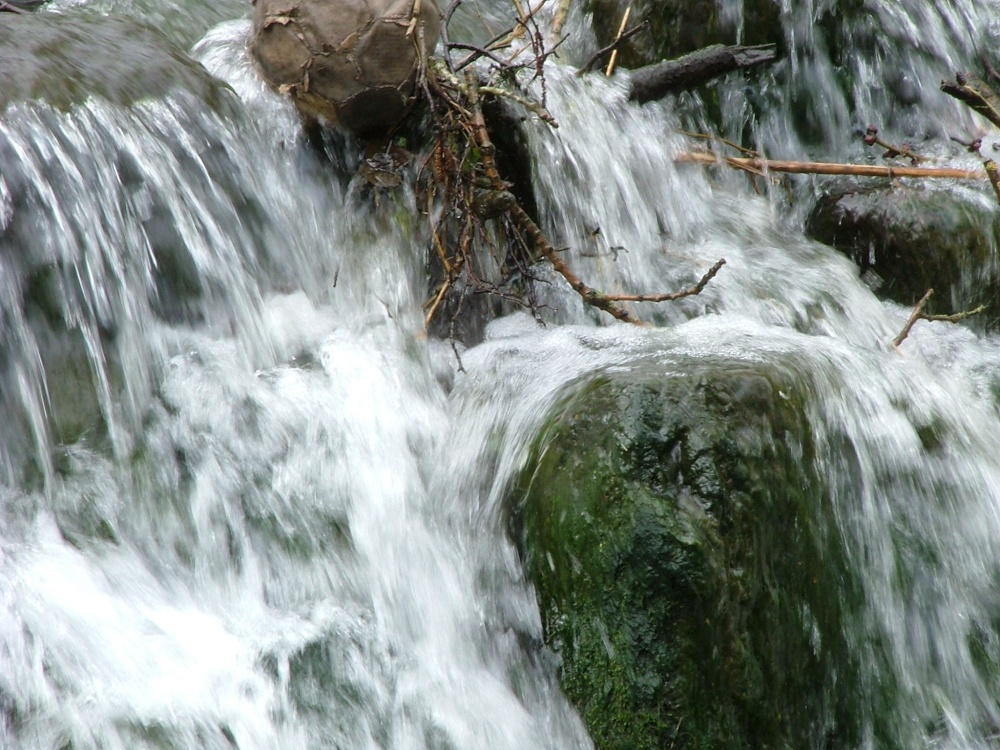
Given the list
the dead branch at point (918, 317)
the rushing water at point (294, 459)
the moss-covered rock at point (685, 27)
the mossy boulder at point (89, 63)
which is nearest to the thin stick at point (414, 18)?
the rushing water at point (294, 459)

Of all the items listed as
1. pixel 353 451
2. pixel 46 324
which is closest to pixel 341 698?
pixel 353 451

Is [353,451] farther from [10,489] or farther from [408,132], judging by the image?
[408,132]

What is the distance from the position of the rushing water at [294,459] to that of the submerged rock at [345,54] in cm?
15

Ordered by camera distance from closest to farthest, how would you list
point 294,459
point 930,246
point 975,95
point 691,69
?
1. point 294,459
2. point 975,95
3. point 930,246
4. point 691,69

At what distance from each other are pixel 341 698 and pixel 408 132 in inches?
78.2

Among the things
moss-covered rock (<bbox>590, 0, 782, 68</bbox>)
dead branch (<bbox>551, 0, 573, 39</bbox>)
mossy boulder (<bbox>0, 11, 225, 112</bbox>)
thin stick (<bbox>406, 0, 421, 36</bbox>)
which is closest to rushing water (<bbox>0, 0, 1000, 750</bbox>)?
mossy boulder (<bbox>0, 11, 225, 112</bbox>)

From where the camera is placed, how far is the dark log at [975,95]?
12.8 feet

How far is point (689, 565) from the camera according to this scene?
2.25 metres

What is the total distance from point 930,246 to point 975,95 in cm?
60

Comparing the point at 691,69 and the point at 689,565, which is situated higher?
the point at 691,69

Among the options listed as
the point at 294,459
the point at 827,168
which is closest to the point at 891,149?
the point at 827,168

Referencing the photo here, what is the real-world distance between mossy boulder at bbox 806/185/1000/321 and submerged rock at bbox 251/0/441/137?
1.99m

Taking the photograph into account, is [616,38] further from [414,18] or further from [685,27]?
[414,18]

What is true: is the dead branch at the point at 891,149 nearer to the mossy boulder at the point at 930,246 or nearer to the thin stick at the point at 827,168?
the thin stick at the point at 827,168
